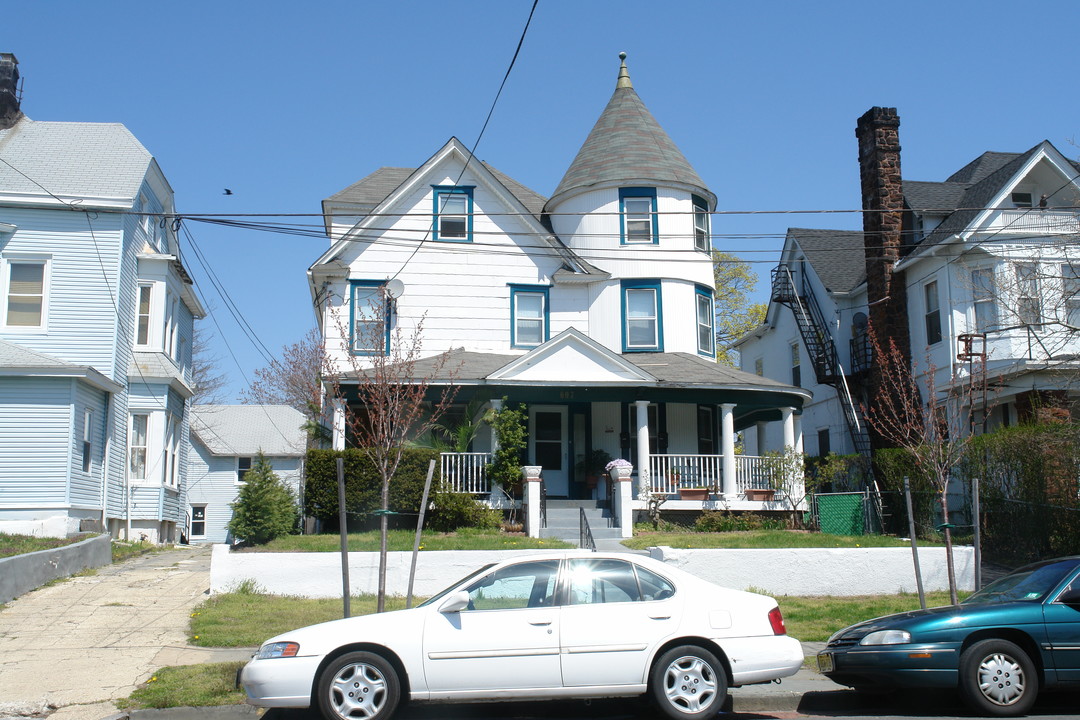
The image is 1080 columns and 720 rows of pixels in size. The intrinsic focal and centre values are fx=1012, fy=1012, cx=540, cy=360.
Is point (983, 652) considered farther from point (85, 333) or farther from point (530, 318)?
point (85, 333)

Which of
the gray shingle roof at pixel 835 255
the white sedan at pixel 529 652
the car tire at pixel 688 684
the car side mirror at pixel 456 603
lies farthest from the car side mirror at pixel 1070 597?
the gray shingle roof at pixel 835 255

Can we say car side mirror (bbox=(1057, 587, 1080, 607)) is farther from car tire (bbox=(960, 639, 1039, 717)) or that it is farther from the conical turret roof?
the conical turret roof

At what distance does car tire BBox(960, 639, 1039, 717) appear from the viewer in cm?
871

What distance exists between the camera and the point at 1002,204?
24500mm

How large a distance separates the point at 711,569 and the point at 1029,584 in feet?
22.1

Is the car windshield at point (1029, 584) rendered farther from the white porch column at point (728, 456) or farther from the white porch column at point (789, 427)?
the white porch column at point (789, 427)

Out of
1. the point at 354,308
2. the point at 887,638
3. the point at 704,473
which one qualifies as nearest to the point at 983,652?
the point at 887,638

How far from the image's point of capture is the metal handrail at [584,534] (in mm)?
17873

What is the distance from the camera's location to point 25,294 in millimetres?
23703

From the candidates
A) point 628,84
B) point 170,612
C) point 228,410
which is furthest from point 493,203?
point 228,410

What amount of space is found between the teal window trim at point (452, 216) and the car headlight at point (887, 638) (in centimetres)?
1743

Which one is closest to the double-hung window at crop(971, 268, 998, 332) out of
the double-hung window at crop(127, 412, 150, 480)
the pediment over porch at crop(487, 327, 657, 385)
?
the pediment over porch at crop(487, 327, 657, 385)

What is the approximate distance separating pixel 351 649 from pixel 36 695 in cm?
337

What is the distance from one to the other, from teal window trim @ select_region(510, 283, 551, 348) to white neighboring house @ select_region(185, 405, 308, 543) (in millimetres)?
20121
